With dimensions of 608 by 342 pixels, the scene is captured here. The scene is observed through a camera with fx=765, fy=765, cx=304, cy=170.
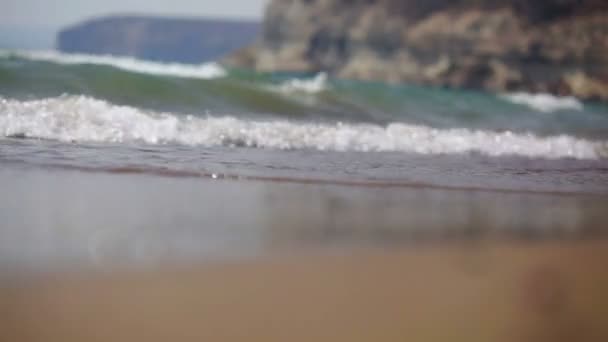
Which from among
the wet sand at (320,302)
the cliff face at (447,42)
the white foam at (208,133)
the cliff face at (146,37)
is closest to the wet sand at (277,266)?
the wet sand at (320,302)

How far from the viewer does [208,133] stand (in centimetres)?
568

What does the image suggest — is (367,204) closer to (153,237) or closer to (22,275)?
(153,237)

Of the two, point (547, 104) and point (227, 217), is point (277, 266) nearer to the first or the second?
point (227, 217)

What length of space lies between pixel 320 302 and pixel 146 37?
705 inches

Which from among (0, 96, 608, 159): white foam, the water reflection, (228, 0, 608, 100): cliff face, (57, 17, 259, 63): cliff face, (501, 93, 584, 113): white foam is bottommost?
the water reflection

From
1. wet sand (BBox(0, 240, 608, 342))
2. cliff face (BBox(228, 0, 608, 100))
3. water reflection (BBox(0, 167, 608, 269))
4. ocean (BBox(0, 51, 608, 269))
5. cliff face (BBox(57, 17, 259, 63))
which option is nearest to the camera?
wet sand (BBox(0, 240, 608, 342))

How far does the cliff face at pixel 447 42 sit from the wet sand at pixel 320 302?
912 inches

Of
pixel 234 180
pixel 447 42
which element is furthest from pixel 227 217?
pixel 447 42

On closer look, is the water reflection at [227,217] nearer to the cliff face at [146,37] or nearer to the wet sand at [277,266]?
the wet sand at [277,266]

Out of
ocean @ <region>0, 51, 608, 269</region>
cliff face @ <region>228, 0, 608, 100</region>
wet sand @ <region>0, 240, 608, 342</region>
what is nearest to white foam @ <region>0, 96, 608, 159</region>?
ocean @ <region>0, 51, 608, 269</region>

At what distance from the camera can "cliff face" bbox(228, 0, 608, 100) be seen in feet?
→ 90.0

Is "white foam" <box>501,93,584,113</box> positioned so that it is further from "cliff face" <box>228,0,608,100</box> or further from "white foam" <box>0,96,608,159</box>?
"white foam" <box>0,96,608,159</box>

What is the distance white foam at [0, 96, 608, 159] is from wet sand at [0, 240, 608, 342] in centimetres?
294

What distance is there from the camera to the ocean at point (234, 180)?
291 cm
